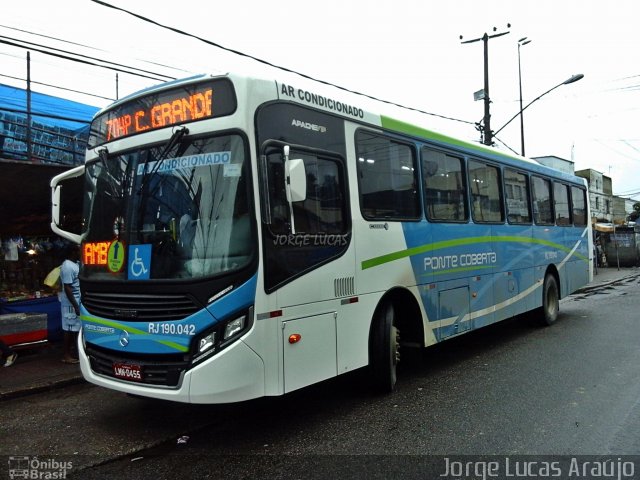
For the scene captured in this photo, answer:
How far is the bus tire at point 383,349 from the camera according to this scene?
5.27 m

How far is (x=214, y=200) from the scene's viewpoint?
4.00 metres

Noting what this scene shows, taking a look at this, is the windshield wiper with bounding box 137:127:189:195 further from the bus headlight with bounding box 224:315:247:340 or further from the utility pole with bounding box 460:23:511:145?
the utility pole with bounding box 460:23:511:145

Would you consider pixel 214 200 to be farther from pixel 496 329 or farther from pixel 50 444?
pixel 496 329

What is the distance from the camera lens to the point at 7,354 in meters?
7.20

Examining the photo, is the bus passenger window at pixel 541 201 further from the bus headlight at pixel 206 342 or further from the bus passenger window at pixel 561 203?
the bus headlight at pixel 206 342

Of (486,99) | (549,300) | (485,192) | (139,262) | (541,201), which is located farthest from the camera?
(486,99)

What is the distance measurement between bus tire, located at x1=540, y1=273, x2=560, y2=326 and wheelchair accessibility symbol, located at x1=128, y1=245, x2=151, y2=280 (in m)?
8.07

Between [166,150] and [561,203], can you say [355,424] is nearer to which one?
[166,150]

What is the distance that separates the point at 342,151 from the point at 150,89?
194 cm

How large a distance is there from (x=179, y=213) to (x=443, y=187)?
3.85m

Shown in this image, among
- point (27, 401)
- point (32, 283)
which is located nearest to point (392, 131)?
point (27, 401)

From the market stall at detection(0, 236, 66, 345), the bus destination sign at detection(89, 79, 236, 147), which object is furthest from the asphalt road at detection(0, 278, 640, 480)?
the bus destination sign at detection(89, 79, 236, 147)
